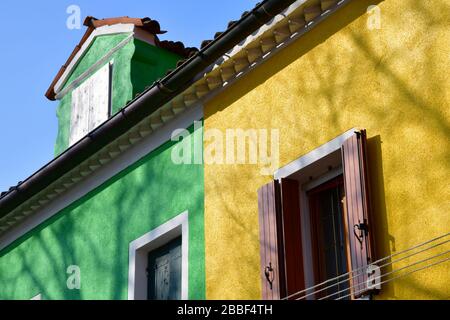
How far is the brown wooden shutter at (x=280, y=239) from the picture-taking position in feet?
32.9

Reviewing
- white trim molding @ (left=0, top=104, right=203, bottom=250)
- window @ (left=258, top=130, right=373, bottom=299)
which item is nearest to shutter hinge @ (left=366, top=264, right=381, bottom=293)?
window @ (left=258, top=130, right=373, bottom=299)

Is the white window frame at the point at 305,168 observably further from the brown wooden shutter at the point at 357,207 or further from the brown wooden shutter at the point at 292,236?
the brown wooden shutter at the point at 357,207

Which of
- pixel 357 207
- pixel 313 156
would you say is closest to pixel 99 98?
pixel 313 156

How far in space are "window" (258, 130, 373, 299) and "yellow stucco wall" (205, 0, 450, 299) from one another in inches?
6.2

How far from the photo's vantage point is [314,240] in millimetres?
10273

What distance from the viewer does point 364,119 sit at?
980cm

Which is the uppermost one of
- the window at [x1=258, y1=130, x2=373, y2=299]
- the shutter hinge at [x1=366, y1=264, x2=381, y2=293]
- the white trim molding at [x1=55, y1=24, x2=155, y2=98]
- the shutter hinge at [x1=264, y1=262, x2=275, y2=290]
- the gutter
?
the white trim molding at [x1=55, y1=24, x2=155, y2=98]

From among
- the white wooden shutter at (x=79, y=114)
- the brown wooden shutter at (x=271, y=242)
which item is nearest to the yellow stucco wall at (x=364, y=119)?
the brown wooden shutter at (x=271, y=242)

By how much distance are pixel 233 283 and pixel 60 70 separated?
6098 mm

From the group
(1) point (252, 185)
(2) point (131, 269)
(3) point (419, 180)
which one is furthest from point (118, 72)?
(3) point (419, 180)

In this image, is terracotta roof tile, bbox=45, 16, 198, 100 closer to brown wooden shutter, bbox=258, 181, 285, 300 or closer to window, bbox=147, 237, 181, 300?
window, bbox=147, 237, 181, 300

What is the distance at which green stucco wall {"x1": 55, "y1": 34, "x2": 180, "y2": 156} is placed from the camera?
46.4ft

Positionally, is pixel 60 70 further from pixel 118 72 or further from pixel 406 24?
pixel 406 24

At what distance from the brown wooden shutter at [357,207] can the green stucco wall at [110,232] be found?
2300 mm
